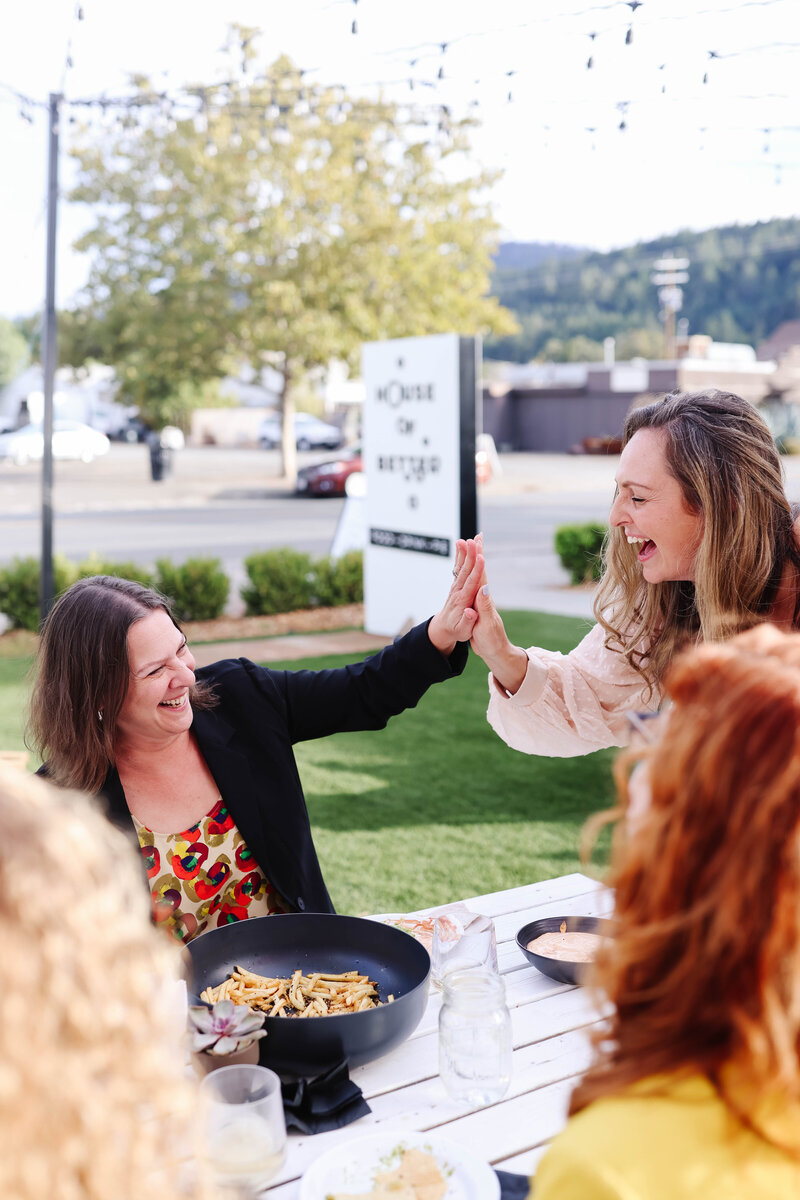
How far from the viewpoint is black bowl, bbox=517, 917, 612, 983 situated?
198 centimetres

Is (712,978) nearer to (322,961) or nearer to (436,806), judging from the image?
(322,961)

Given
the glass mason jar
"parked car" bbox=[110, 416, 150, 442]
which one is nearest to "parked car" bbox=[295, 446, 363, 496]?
the glass mason jar

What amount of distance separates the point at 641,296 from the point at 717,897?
308 ft

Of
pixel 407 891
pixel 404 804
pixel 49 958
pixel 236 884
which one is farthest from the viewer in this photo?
pixel 404 804

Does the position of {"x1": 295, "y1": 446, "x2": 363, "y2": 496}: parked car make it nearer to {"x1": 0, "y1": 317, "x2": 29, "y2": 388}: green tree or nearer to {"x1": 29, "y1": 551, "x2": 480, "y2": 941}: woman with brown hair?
{"x1": 29, "y1": 551, "x2": 480, "y2": 941}: woman with brown hair

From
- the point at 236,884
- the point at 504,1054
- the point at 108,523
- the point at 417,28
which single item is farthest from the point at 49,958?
the point at 108,523

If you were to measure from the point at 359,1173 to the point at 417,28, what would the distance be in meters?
5.53

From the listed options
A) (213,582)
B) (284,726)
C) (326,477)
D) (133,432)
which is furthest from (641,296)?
(284,726)

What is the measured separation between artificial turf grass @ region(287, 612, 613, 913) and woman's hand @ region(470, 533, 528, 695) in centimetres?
187

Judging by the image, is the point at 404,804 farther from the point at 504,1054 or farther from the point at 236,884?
the point at 504,1054

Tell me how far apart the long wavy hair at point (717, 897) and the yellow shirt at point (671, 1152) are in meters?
0.02

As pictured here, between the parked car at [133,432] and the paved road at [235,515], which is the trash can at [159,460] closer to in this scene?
the paved road at [235,515]

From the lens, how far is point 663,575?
96.7 inches

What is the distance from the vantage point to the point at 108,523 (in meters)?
19.0
